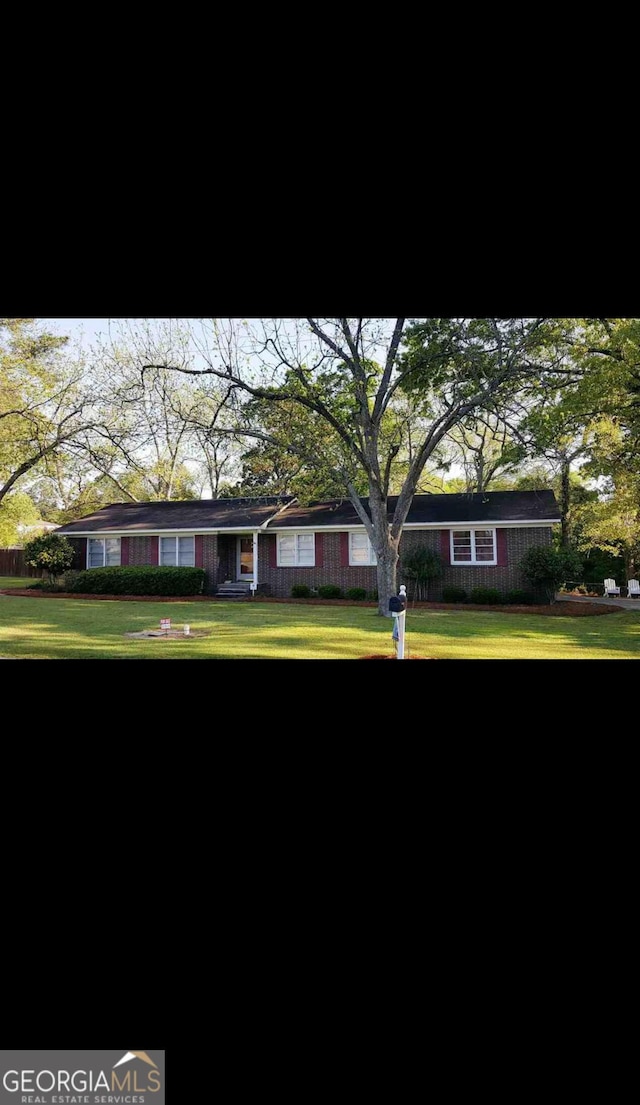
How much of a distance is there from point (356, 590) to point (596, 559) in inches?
153

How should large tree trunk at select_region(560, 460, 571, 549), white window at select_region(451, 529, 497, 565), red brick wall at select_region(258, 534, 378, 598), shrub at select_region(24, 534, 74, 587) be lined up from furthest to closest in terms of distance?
large tree trunk at select_region(560, 460, 571, 549) → white window at select_region(451, 529, 497, 565) → red brick wall at select_region(258, 534, 378, 598) → shrub at select_region(24, 534, 74, 587)

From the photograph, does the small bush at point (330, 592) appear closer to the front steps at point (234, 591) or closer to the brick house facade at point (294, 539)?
the brick house facade at point (294, 539)

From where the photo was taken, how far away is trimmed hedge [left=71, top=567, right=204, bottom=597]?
27.7 feet

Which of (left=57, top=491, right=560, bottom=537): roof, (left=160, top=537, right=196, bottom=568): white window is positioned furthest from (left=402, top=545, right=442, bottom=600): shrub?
(left=160, top=537, right=196, bottom=568): white window

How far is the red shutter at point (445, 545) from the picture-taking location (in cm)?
858

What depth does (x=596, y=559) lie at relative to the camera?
9594mm

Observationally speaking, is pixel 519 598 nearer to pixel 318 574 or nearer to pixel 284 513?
pixel 318 574

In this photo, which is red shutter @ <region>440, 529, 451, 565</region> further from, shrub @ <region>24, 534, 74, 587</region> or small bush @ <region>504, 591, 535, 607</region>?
shrub @ <region>24, 534, 74, 587</region>

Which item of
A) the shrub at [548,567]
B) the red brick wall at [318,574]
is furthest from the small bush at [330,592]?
the shrub at [548,567]

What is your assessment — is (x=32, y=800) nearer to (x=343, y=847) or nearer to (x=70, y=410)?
(x=343, y=847)

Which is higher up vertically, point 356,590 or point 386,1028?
point 356,590
